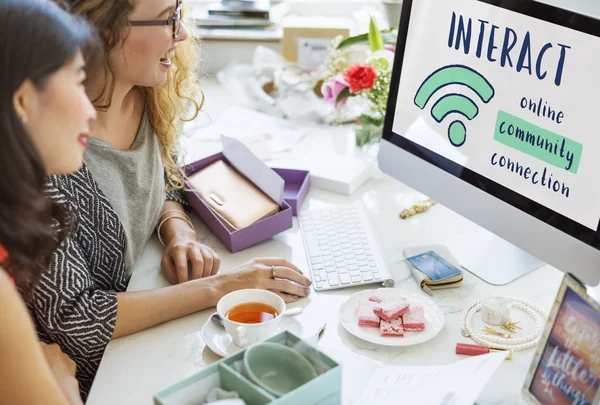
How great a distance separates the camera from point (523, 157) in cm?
121

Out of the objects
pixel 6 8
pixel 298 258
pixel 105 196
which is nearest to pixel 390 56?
pixel 298 258

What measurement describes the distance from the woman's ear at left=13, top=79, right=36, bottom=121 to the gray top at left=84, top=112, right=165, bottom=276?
50 cm

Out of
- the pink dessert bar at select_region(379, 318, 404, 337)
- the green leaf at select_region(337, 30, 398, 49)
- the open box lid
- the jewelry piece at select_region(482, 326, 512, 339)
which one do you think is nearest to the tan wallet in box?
the open box lid

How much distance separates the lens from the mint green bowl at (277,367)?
90 centimetres

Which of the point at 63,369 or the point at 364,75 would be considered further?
the point at 364,75

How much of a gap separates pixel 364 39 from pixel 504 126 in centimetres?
87

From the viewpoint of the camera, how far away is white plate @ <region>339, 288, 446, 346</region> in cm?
115

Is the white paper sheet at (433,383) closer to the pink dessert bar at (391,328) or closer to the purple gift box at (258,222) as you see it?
the pink dessert bar at (391,328)

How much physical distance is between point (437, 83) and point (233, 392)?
0.74 meters

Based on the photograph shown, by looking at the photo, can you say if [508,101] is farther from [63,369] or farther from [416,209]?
[63,369]

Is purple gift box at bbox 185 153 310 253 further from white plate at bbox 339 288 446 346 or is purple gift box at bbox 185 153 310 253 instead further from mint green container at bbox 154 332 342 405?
mint green container at bbox 154 332 342 405

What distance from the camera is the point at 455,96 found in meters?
1.32

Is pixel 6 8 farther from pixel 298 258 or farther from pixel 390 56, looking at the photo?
pixel 390 56

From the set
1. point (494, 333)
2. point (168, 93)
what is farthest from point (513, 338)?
point (168, 93)
